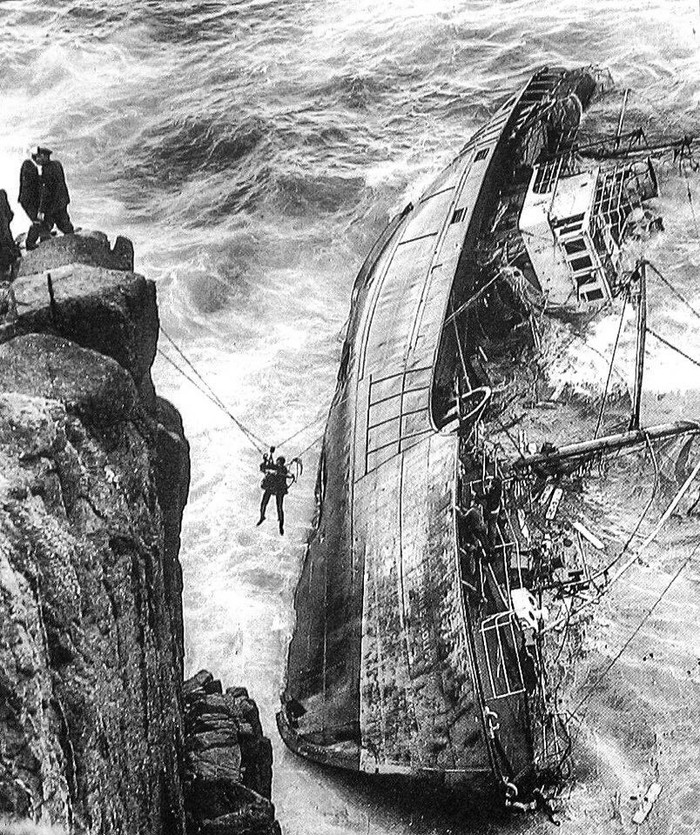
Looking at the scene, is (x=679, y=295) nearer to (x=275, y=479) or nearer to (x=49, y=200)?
(x=275, y=479)

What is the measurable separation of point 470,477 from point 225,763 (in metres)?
3.80

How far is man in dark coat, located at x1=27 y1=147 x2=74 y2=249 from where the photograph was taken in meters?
11.3

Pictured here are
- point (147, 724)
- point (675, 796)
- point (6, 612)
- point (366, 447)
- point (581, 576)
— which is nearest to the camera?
point (6, 612)

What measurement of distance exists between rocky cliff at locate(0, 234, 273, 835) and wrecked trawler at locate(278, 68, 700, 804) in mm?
1811

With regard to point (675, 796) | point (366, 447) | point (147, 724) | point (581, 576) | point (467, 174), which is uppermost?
point (467, 174)

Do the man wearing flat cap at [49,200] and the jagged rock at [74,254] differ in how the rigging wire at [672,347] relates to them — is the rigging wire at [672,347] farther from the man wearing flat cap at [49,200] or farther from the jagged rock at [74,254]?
the man wearing flat cap at [49,200]

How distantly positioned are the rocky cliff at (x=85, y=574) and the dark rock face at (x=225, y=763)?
94 mm

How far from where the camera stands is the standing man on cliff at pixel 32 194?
1131 centimetres

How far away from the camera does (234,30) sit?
16.1 m

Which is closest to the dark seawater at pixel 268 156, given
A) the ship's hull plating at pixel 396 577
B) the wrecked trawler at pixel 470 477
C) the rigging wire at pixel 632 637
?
the wrecked trawler at pixel 470 477

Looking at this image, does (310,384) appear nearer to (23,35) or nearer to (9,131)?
(9,131)

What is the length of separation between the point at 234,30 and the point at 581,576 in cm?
1097

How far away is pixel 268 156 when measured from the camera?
1543 centimetres

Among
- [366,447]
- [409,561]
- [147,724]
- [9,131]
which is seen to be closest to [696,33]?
[366,447]
